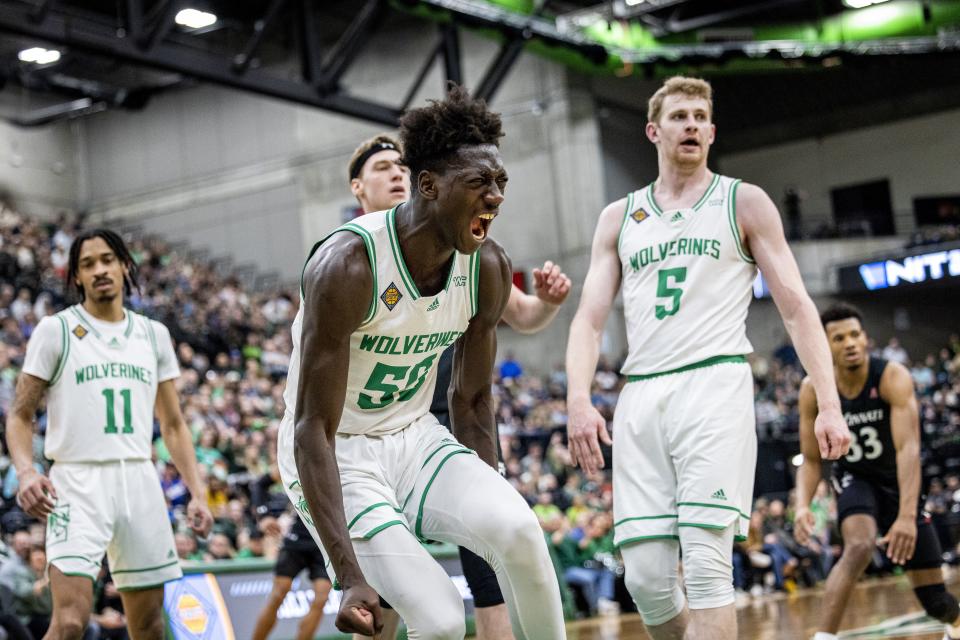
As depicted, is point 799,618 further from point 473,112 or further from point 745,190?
point 473,112

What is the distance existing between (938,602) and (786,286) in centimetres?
289

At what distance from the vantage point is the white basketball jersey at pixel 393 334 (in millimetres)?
4113

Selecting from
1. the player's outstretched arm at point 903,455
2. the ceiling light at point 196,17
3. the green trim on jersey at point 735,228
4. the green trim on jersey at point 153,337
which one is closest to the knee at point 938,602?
the player's outstretched arm at point 903,455

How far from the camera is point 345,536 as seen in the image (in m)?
3.78

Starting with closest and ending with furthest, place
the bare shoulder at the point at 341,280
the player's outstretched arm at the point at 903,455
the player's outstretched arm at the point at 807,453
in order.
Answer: the bare shoulder at the point at 341,280 → the player's outstretched arm at the point at 903,455 → the player's outstretched arm at the point at 807,453

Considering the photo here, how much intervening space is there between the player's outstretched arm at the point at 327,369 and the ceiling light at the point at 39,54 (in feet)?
87.7

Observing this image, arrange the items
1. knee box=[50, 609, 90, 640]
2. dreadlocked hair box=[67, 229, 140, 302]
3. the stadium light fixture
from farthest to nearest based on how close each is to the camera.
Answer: the stadium light fixture
dreadlocked hair box=[67, 229, 140, 302]
knee box=[50, 609, 90, 640]

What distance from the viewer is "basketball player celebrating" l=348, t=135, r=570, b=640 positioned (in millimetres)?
5121

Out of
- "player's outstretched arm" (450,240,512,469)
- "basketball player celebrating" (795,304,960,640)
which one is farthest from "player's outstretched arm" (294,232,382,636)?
"basketball player celebrating" (795,304,960,640)

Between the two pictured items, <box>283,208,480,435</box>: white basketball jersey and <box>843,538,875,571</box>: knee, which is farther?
<box>843,538,875,571</box>: knee

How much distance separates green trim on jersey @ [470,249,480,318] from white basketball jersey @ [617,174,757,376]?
1.12m

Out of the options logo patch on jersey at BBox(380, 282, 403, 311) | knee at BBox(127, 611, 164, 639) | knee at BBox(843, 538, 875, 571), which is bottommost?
knee at BBox(843, 538, 875, 571)

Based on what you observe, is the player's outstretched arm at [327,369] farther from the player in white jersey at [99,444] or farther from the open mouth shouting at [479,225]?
the player in white jersey at [99,444]

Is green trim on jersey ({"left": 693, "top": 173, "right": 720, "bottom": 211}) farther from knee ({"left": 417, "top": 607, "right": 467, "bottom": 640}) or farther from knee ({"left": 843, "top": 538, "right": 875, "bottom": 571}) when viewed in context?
knee ({"left": 843, "top": 538, "right": 875, "bottom": 571})
